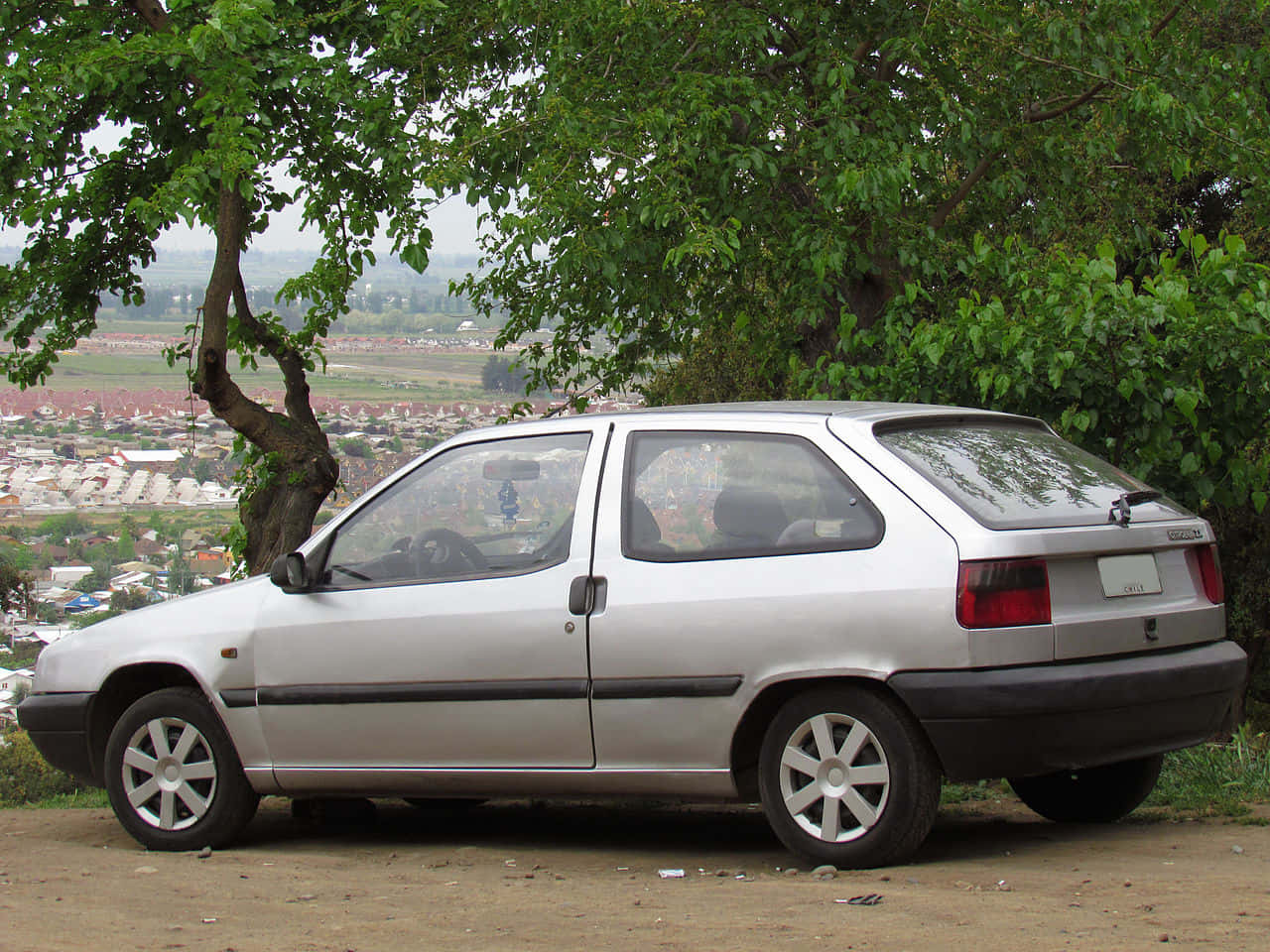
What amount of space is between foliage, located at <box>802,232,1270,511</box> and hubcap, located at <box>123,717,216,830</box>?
12.2 feet

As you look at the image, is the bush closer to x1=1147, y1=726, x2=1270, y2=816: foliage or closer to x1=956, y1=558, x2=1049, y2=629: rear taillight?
x1=1147, y1=726, x2=1270, y2=816: foliage

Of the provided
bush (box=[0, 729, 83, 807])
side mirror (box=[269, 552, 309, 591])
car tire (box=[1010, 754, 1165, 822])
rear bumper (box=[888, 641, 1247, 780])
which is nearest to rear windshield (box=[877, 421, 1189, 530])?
rear bumper (box=[888, 641, 1247, 780])

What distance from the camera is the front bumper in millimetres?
6594

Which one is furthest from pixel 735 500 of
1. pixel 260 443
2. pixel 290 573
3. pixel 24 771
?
pixel 24 771

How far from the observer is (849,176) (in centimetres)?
1004

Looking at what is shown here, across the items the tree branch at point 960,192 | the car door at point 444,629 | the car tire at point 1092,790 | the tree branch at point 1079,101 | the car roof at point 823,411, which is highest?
the tree branch at point 1079,101

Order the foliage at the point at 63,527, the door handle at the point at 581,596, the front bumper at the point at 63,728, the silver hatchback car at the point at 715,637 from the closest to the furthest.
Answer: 1. the silver hatchback car at the point at 715,637
2. the door handle at the point at 581,596
3. the front bumper at the point at 63,728
4. the foliage at the point at 63,527

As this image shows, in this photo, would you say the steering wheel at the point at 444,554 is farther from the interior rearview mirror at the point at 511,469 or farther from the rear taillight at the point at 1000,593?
the rear taillight at the point at 1000,593

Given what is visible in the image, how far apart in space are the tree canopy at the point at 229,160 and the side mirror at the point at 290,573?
13.7 ft

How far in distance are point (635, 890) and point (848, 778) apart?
76cm

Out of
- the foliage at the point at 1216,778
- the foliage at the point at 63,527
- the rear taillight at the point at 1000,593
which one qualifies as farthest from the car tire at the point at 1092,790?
the foliage at the point at 63,527

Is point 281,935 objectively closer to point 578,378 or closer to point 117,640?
point 117,640

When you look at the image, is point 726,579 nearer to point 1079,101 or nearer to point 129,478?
point 1079,101

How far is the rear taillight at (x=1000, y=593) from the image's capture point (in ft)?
15.8
